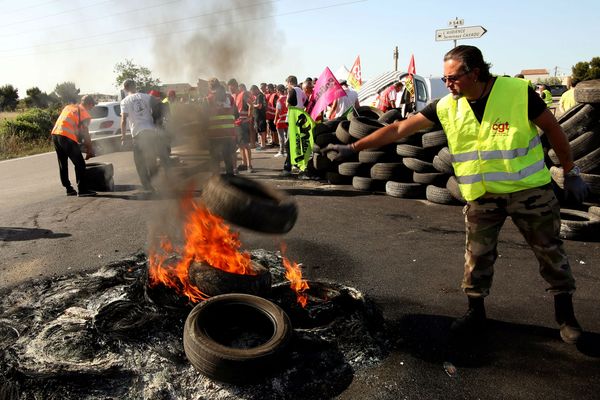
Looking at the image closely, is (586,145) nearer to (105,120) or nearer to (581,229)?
(581,229)

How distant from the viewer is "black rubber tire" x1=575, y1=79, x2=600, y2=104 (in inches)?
234

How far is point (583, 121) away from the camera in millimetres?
6168

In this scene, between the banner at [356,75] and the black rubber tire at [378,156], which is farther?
the banner at [356,75]

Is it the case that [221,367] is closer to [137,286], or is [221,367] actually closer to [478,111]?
[137,286]

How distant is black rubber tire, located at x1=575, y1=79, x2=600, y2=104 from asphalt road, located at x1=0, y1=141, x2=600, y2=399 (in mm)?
2031

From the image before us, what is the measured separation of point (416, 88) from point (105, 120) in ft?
40.0

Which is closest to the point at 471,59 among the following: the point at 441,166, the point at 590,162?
the point at 590,162

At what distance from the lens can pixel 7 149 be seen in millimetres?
17906

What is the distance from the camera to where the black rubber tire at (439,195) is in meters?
7.32

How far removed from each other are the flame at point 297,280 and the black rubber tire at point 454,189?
3320 mm

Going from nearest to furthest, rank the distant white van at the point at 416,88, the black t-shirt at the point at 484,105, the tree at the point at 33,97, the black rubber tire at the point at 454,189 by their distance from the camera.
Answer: the black t-shirt at the point at 484,105 < the black rubber tire at the point at 454,189 < the distant white van at the point at 416,88 < the tree at the point at 33,97

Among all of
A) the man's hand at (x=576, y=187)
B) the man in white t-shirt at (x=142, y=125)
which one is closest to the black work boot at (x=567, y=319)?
the man's hand at (x=576, y=187)

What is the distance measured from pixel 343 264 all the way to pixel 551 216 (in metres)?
2.45

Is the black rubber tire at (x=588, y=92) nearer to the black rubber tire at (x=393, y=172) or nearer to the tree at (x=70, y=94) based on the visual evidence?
the black rubber tire at (x=393, y=172)
